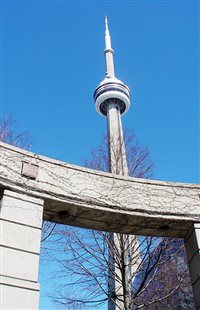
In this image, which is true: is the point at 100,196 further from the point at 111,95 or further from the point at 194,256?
the point at 111,95

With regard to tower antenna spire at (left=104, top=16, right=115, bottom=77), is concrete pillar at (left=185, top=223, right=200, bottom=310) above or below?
below

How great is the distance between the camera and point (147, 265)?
1303 cm

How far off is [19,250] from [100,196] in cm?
220

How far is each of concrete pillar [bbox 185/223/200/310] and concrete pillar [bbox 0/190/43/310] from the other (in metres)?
3.52

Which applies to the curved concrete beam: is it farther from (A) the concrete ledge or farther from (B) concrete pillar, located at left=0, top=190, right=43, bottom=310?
(A) the concrete ledge

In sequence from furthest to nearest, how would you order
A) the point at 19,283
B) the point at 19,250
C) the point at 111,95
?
1. the point at 111,95
2. the point at 19,250
3. the point at 19,283

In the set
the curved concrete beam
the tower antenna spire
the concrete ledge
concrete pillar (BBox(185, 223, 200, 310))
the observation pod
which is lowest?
the concrete ledge

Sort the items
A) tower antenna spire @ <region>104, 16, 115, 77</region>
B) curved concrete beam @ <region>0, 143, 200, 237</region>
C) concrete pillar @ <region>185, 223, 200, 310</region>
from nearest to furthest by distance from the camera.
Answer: curved concrete beam @ <region>0, 143, 200, 237</region> < concrete pillar @ <region>185, 223, 200, 310</region> < tower antenna spire @ <region>104, 16, 115, 77</region>

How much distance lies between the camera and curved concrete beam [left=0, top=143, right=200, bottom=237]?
6.80 m

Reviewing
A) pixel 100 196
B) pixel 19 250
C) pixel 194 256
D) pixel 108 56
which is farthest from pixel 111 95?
pixel 19 250

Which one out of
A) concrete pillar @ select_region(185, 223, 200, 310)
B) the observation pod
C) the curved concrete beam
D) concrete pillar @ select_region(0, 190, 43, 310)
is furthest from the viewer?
the observation pod

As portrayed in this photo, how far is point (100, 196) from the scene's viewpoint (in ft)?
24.0

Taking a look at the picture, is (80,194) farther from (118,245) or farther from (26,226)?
(118,245)

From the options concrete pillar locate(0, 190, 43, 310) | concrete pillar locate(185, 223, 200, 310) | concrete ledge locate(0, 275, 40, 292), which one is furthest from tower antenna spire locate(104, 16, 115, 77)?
concrete ledge locate(0, 275, 40, 292)
